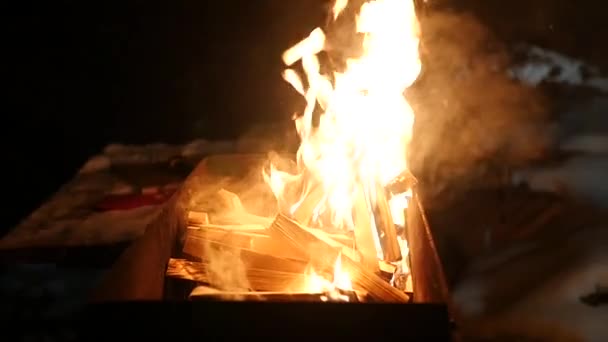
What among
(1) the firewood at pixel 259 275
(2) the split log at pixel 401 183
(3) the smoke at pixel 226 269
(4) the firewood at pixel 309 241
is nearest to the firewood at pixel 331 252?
(4) the firewood at pixel 309 241

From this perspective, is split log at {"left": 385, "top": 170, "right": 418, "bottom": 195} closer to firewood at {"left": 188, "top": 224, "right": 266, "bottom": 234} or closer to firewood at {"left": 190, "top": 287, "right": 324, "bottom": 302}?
firewood at {"left": 188, "top": 224, "right": 266, "bottom": 234}

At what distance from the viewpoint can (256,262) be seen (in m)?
2.63

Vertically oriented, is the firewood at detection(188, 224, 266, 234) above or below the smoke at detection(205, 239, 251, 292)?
above

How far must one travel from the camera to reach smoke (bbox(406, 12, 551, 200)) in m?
4.59

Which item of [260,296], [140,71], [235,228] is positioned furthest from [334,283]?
[140,71]

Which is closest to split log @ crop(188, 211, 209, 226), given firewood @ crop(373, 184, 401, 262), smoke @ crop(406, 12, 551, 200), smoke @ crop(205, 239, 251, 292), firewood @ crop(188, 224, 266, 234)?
firewood @ crop(188, 224, 266, 234)

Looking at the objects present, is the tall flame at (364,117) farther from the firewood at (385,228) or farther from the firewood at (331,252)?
the firewood at (331,252)

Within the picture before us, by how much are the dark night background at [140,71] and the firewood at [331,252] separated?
3099 mm

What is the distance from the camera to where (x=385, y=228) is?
288cm

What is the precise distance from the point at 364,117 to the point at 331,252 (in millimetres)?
916

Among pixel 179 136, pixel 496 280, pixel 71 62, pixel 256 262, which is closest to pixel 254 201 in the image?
pixel 256 262

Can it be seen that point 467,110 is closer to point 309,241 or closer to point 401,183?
point 401,183

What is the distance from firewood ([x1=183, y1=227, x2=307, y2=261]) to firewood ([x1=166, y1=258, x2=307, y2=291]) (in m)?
0.08

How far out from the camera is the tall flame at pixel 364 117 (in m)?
3.15
